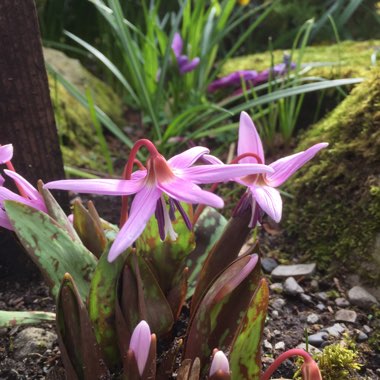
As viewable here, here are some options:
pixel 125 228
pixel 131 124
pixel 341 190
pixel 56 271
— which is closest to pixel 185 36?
pixel 131 124

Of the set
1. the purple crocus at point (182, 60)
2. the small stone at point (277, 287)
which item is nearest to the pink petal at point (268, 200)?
the small stone at point (277, 287)

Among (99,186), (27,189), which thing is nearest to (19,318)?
(27,189)

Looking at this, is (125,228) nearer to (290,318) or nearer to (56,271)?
(56,271)

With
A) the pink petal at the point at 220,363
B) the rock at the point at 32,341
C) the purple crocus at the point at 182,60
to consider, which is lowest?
the rock at the point at 32,341

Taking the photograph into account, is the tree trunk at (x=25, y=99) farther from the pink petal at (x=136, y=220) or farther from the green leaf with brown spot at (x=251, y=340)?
the green leaf with brown spot at (x=251, y=340)

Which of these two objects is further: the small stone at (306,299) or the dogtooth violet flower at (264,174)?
the small stone at (306,299)

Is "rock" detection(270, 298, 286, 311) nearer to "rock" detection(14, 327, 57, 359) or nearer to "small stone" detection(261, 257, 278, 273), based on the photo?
"small stone" detection(261, 257, 278, 273)
